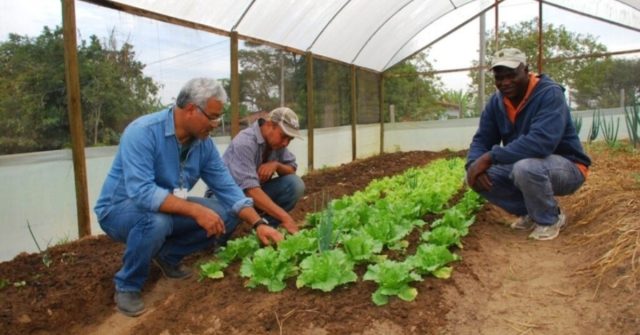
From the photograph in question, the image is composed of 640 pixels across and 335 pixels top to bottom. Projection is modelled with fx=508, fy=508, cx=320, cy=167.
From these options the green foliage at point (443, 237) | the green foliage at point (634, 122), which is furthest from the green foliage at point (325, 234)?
the green foliage at point (634, 122)

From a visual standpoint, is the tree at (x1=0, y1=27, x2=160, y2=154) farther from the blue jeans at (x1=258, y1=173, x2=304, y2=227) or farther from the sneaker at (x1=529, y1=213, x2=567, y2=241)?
the sneaker at (x1=529, y1=213, x2=567, y2=241)

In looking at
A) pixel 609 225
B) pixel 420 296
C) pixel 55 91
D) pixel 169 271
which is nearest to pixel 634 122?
pixel 609 225

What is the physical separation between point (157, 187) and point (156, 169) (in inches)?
7.8

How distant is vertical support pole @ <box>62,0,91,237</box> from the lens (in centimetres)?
414

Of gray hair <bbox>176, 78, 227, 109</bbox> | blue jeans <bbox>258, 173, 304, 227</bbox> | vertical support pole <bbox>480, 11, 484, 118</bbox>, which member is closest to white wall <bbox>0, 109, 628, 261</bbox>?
blue jeans <bbox>258, 173, 304, 227</bbox>

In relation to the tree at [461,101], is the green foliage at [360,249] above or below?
below

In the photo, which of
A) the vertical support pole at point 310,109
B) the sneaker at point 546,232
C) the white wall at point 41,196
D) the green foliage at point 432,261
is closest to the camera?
the green foliage at point 432,261

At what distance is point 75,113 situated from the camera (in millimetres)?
4199

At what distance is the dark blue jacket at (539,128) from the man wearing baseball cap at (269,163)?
1.43 m

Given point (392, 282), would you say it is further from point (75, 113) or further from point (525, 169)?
point (75, 113)

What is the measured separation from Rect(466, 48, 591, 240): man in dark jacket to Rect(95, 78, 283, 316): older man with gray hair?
164cm

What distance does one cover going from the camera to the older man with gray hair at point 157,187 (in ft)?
8.95

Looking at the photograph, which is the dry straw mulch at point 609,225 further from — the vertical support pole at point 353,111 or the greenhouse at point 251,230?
the vertical support pole at point 353,111

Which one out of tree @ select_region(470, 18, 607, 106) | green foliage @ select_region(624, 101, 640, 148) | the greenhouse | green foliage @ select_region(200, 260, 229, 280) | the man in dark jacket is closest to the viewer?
the greenhouse
